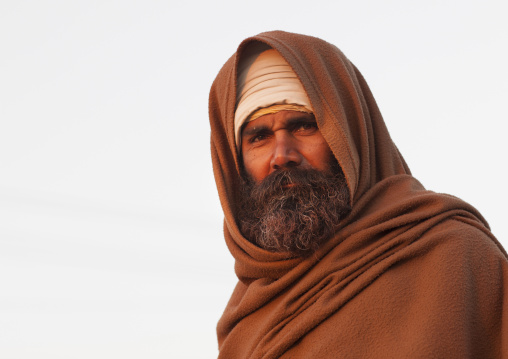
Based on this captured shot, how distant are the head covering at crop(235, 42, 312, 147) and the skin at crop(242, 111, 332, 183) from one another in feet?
0.25

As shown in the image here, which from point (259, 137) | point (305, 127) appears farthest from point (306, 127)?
point (259, 137)

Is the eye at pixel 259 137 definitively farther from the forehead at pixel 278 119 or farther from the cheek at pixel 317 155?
the cheek at pixel 317 155

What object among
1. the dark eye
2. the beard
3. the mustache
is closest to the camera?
the beard

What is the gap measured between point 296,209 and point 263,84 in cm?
77

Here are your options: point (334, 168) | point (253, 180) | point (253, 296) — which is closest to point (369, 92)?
point (334, 168)

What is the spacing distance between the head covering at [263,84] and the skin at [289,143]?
76 millimetres

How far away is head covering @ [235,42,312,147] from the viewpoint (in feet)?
13.4

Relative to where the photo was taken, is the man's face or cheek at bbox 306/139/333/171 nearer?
the man's face

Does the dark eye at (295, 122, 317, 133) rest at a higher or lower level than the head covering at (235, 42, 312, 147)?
lower

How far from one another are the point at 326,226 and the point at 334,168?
452 mm

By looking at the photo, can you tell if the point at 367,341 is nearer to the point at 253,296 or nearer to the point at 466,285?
the point at 466,285

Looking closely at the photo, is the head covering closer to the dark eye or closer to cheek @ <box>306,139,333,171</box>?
the dark eye

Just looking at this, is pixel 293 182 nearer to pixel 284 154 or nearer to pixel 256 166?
pixel 284 154

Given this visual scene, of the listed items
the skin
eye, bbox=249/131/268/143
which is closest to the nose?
the skin
